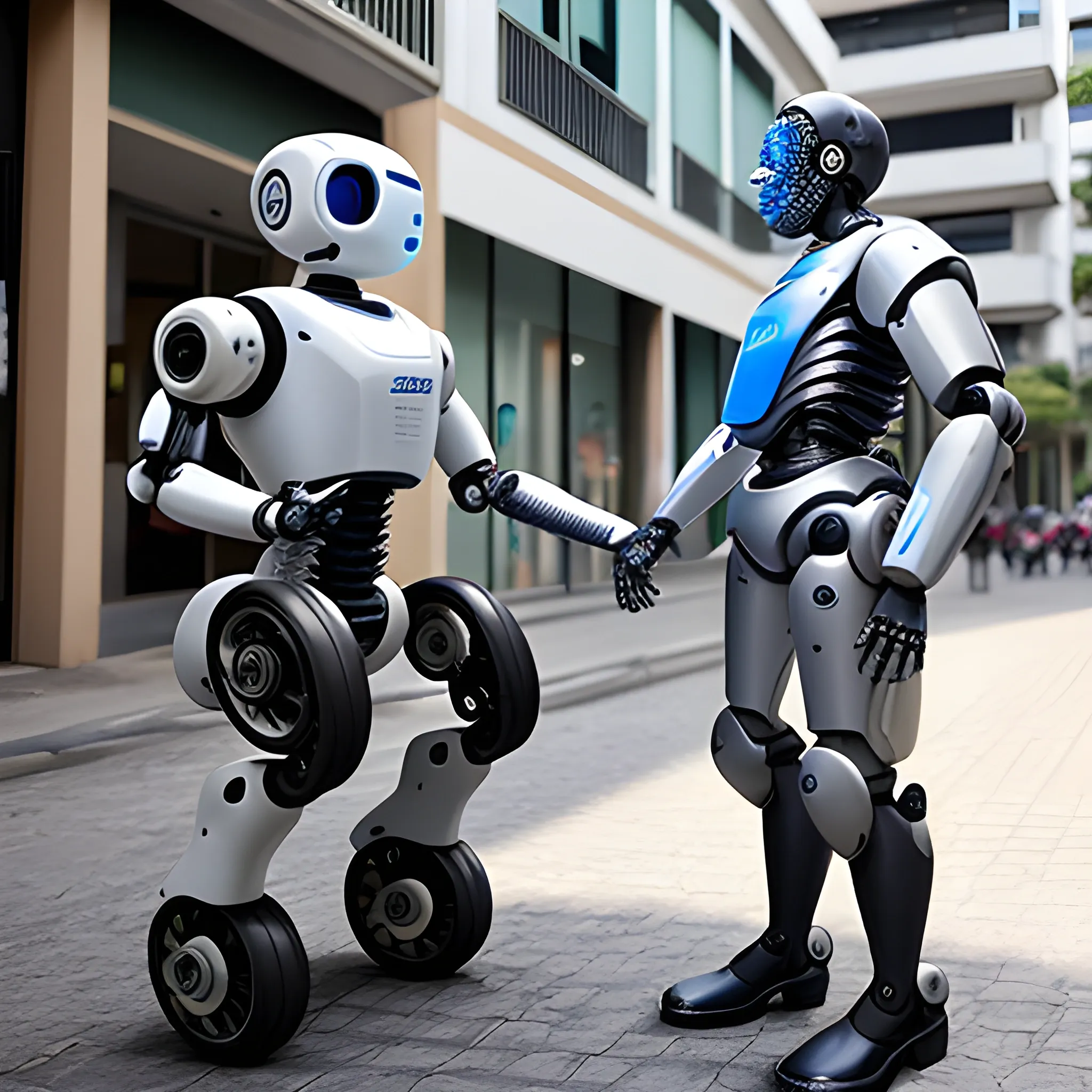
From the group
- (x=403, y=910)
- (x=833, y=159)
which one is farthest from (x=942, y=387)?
(x=403, y=910)

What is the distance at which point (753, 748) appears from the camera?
3037 millimetres

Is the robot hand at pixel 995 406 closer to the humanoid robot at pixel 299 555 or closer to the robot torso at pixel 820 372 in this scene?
the robot torso at pixel 820 372

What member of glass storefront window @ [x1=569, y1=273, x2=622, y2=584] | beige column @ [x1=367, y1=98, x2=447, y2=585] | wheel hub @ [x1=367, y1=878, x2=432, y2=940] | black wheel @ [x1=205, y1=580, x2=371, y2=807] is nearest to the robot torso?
black wheel @ [x1=205, y1=580, x2=371, y2=807]

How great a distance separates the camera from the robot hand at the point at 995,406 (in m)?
2.62

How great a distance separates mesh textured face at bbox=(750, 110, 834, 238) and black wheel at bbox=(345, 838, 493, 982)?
179 centimetres

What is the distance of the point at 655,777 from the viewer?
20.2ft

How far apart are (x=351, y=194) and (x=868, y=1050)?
87.1 inches

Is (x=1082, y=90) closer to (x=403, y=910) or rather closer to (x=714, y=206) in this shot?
(x=714, y=206)

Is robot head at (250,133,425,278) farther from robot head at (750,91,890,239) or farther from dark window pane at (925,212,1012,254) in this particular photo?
dark window pane at (925,212,1012,254)

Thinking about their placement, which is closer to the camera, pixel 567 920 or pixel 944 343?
pixel 944 343

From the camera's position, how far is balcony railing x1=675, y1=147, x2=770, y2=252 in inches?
688

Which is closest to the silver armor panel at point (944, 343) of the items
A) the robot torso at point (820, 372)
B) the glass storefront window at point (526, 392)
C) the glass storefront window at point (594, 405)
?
the robot torso at point (820, 372)

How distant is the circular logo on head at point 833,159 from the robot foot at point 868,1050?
1765 millimetres

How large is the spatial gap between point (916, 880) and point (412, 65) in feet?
31.3
